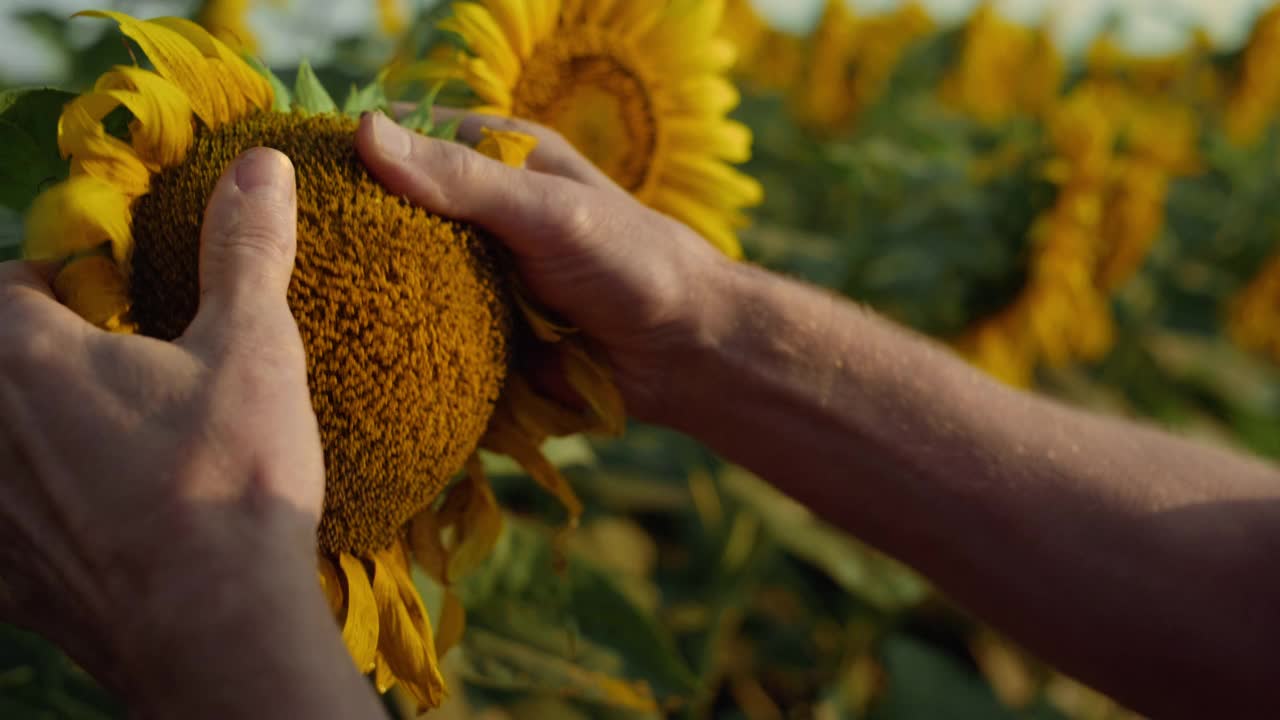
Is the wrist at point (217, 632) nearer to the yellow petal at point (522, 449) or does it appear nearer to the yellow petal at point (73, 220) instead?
the yellow petal at point (73, 220)

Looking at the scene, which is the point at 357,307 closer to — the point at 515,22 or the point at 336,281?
the point at 336,281

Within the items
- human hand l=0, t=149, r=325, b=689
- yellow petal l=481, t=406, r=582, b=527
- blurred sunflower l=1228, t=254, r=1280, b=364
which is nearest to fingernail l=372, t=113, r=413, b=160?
human hand l=0, t=149, r=325, b=689

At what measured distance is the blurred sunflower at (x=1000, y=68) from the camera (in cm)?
489

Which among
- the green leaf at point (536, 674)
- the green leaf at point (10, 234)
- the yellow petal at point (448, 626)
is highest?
the green leaf at point (10, 234)

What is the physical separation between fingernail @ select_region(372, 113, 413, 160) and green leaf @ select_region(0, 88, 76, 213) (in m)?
0.27

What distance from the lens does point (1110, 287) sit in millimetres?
3045

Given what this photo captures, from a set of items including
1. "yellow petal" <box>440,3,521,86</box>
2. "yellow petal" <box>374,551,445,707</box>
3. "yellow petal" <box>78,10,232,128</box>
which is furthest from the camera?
"yellow petal" <box>440,3,521,86</box>

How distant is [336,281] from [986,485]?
947 millimetres

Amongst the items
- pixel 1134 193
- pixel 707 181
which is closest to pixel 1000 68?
pixel 1134 193

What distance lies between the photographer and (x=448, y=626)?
1.32 m

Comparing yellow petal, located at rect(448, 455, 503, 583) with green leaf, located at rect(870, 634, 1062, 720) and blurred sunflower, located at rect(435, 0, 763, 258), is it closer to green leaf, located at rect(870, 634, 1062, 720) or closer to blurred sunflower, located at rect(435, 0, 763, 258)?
blurred sunflower, located at rect(435, 0, 763, 258)

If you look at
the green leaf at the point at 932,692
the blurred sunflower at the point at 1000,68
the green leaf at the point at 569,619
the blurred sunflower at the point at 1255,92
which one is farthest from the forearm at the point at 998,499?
the blurred sunflower at the point at 1255,92

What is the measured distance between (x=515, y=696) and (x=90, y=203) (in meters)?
1.49

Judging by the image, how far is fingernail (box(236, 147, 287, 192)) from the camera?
1016 millimetres
